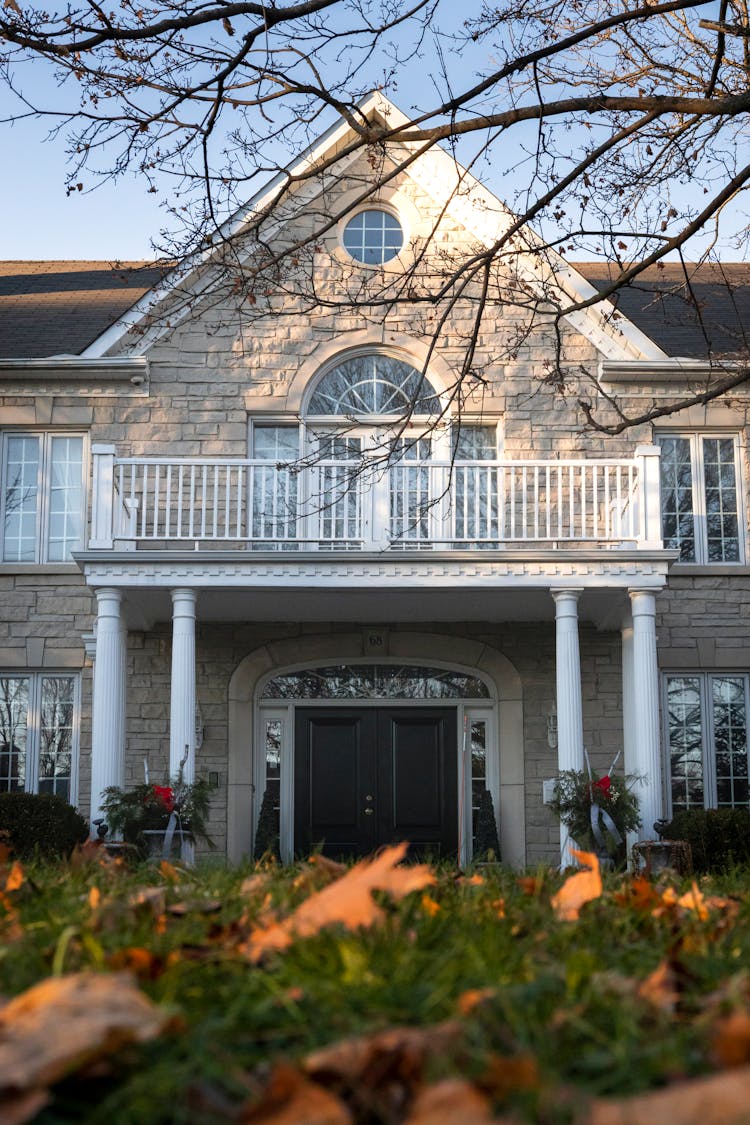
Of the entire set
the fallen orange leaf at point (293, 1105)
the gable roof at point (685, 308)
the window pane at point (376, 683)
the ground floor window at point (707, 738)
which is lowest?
the fallen orange leaf at point (293, 1105)

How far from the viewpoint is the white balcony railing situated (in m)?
12.2

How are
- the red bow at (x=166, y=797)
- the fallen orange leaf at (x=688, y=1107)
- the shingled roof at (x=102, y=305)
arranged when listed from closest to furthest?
the fallen orange leaf at (x=688, y=1107)
the red bow at (x=166, y=797)
the shingled roof at (x=102, y=305)

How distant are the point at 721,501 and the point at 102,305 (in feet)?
25.8

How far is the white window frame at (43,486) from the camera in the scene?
14391 millimetres

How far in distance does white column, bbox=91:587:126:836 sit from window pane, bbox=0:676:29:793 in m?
2.19

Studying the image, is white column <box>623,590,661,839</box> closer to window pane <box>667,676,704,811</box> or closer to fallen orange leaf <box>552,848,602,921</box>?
window pane <box>667,676,704,811</box>

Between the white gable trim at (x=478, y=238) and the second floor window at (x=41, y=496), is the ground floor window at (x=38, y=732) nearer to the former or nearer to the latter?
the second floor window at (x=41, y=496)

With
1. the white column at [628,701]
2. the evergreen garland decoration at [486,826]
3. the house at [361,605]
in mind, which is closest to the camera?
the white column at [628,701]

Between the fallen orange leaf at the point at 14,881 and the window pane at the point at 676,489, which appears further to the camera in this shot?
the window pane at the point at 676,489

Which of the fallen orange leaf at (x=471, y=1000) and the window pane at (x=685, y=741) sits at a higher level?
the window pane at (x=685, y=741)

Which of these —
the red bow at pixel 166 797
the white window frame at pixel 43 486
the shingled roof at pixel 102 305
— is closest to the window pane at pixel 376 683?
the white window frame at pixel 43 486

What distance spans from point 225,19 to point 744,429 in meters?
9.03

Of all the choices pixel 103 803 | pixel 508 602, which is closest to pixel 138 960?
pixel 103 803

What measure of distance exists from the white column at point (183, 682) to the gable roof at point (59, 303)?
11.3 ft
